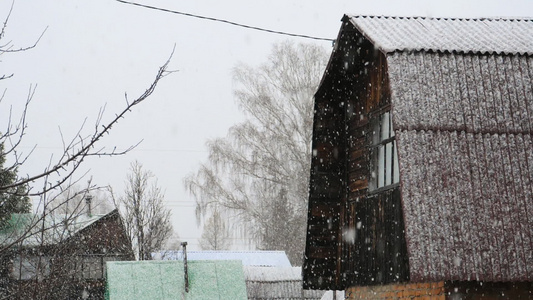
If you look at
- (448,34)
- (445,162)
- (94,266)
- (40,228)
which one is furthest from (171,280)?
(94,266)

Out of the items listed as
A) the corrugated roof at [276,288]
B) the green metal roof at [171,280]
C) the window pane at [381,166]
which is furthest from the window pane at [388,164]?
the corrugated roof at [276,288]

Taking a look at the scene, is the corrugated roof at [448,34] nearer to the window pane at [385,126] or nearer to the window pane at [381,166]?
the window pane at [385,126]

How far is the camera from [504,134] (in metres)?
8.56

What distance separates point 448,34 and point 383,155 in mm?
1780

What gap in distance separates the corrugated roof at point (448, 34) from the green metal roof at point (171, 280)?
37.3 feet

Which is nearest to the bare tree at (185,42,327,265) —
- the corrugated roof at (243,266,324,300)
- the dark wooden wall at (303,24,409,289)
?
the corrugated roof at (243,266,324,300)

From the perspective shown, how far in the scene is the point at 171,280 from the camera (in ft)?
65.7

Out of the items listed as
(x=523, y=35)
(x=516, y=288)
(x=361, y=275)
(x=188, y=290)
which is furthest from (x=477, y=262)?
(x=188, y=290)

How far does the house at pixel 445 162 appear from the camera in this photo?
8109 millimetres

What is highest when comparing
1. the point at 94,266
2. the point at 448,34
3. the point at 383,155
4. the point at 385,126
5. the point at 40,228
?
the point at 448,34

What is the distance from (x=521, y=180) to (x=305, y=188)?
2303 cm

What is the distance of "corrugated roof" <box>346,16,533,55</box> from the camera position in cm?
A: 907

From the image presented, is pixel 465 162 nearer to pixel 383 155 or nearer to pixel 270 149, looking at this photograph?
pixel 383 155

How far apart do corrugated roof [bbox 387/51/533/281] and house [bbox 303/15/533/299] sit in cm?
1
